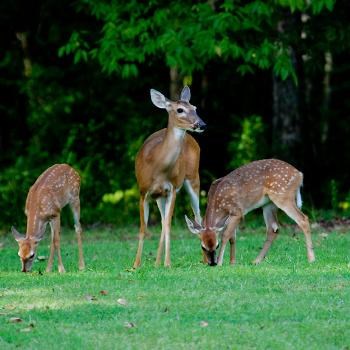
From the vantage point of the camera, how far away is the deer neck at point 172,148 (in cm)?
1290

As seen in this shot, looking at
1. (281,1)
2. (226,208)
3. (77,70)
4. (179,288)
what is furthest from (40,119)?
(179,288)

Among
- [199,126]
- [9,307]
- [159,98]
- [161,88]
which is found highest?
[159,98]

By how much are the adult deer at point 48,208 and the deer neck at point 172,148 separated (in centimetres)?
116

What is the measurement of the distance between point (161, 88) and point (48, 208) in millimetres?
10445

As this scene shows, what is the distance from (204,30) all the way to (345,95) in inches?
316

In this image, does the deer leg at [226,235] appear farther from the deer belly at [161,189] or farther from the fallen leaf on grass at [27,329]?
the fallen leaf on grass at [27,329]

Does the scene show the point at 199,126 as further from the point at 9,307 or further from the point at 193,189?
the point at 9,307

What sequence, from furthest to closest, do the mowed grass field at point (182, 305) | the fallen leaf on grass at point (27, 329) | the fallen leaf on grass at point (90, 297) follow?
the fallen leaf on grass at point (90, 297), the fallen leaf on grass at point (27, 329), the mowed grass field at point (182, 305)

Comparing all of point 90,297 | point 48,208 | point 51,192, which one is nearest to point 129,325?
point 90,297

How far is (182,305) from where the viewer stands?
31.1 feet

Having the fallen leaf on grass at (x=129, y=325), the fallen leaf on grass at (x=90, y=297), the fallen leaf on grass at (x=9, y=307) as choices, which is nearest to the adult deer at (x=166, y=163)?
the fallen leaf on grass at (x=90, y=297)

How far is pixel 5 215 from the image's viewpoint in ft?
62.9

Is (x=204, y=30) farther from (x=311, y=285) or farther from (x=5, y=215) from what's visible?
(x=311, y=285)

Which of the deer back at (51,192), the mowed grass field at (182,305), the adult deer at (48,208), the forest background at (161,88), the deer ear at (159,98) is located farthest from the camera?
the forest background at (161,88)
